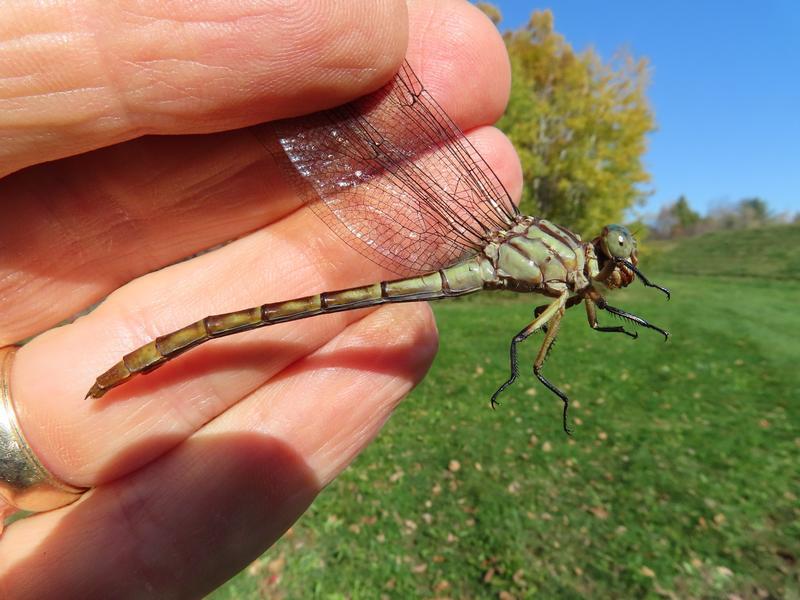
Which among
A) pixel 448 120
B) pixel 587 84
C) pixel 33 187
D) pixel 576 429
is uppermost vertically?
pixel 587 84

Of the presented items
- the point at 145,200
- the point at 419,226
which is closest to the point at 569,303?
the point at 419,226

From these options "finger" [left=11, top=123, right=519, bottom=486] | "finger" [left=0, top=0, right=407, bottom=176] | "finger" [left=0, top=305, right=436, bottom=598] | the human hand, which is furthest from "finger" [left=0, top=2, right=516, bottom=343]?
"finger" [left=0, top=305, right=436, bottom=598]

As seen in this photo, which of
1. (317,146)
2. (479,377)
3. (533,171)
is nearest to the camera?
(317,146)

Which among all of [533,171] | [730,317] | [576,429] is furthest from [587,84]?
[576,429]

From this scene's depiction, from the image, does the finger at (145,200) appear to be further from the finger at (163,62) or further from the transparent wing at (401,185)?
the finger at (163,62)

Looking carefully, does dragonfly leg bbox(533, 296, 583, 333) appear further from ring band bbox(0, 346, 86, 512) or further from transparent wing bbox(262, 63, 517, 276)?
ring band bbox(0, 346, 86, 512)

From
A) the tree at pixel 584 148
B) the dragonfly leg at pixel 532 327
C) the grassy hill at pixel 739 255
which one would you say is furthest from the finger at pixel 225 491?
the grassy hill at pixel 739 255

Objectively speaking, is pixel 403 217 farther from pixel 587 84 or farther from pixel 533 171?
pixel 587 84
